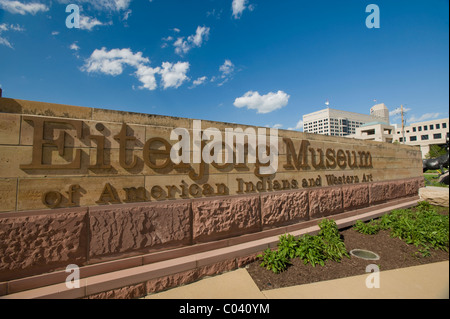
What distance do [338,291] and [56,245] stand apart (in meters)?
4.32

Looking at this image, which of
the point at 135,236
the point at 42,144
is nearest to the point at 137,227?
the point at 135,236

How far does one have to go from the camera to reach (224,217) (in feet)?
13.6

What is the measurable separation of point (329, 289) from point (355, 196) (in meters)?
4.39

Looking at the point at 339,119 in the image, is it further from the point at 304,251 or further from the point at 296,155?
the point at 304,251

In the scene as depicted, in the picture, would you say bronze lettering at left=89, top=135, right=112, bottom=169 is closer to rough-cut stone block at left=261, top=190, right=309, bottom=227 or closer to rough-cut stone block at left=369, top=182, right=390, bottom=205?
rough-cut stone block at left=261, top=190, right=309, bottom=227

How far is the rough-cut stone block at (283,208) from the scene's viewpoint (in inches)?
185

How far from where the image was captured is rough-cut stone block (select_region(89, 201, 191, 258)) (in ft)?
10.3

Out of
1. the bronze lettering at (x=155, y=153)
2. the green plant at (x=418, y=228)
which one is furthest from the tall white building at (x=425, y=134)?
the bronze lettering at (x=155, y=153)

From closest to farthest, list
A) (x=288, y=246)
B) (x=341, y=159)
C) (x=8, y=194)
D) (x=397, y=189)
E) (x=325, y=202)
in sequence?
(x=8, y=194) < (x=288, y=246) < (x=325, y=202) < (x=341, y=159) < (x=397, y=189)

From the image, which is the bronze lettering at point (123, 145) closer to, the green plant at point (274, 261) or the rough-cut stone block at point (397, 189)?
the green plant at point (274, 261)

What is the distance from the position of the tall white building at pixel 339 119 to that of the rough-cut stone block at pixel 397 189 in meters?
103

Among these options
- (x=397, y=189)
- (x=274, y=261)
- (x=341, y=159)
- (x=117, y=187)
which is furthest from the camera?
(x=397, y=189)
